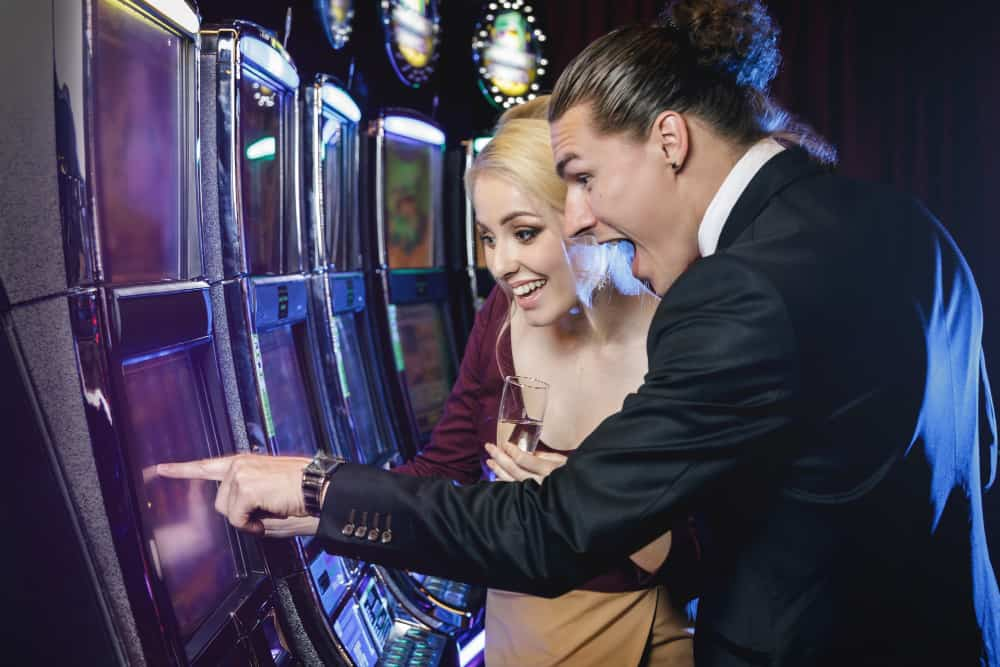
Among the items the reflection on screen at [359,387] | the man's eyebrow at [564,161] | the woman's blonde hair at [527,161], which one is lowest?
the reflection on screen at [359,387]

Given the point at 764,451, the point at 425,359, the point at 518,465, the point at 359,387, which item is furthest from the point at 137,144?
the point at 425,359

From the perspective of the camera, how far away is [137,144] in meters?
1.18

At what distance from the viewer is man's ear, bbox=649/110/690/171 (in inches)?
47.9

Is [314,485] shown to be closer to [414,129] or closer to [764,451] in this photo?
[764,451]

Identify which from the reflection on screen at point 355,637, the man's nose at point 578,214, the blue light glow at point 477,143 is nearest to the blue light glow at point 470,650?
the reflection on screen at point 355,637

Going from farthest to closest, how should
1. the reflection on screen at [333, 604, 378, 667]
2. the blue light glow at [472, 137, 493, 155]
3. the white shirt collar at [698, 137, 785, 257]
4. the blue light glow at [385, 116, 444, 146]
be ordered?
the blue light glow at [472, 137, 493, 155]
the blue light glow at [385, 116, 444, 146]
the reflection on screen at [333, 604, 378, 667]
the white shirt collar at [698, 137, 785, 257]

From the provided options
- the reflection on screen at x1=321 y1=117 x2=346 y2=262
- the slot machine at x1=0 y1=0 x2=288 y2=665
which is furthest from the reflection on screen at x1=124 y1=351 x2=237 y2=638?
the reflection on screen at x1=321 y1=117 x2=346 y2=262

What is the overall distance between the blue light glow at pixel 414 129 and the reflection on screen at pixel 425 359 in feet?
2.28

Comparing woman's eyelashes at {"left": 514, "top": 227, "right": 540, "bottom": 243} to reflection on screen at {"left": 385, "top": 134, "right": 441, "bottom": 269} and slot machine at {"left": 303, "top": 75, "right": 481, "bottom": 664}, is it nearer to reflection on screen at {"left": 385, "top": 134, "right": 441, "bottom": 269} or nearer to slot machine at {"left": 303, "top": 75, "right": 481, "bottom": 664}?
slot machine at {"left": 303, "top": 75, "right": 481, "bottom": 664}

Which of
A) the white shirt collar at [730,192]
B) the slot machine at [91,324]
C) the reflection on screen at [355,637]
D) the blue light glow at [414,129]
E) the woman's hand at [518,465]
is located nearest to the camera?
the slot machine at [91,324]

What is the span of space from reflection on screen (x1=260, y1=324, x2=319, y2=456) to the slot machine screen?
0.49 metres

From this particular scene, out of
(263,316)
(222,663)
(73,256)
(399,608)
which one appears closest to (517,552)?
(222,663)

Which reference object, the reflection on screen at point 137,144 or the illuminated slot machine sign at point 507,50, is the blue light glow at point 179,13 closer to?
the reflection on screen at point 137,144

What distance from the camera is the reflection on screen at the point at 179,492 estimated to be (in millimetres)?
1142
